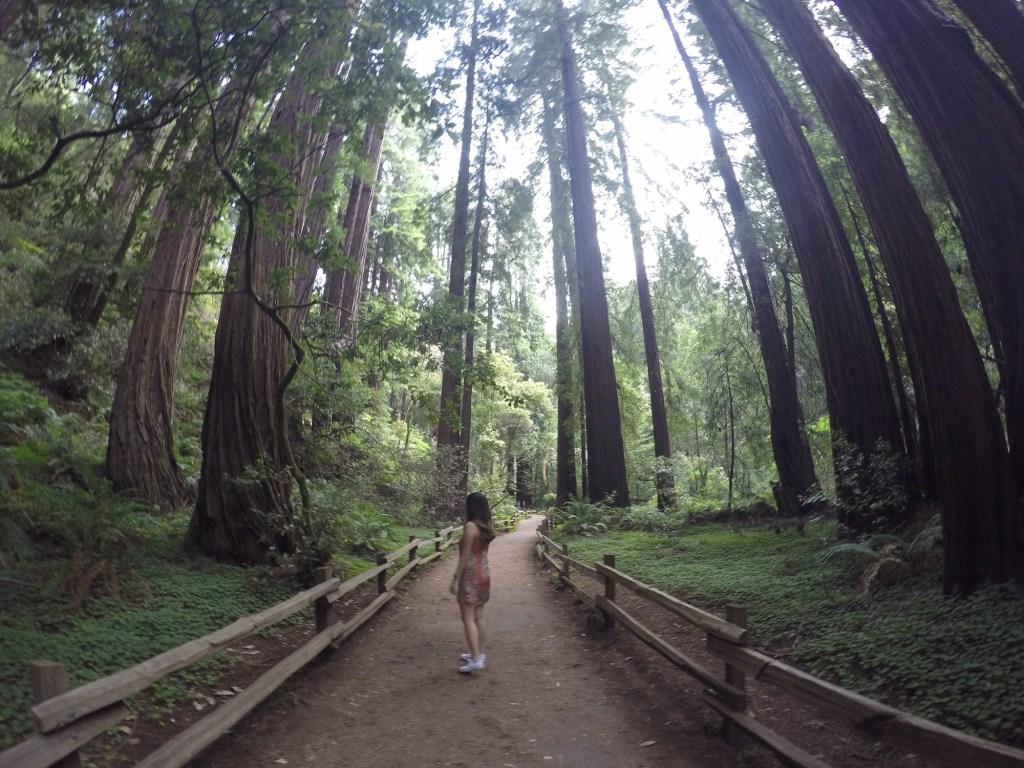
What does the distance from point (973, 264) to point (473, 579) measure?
18.2 feet

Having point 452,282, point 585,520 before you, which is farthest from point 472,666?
point 452,282

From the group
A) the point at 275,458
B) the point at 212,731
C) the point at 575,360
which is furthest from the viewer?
the point at 575,360

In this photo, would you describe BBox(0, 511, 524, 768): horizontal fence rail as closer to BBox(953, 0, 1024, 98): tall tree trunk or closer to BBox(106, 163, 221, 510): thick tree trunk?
BBox(106, 163, 221, 510): thick tree trunk

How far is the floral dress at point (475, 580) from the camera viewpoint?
6.65m

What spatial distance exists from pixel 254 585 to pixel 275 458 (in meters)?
1.90

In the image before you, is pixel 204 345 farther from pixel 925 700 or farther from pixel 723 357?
pixel 925 700

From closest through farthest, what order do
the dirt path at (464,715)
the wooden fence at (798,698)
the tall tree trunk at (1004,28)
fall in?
1. the wooden fence at (798,698)
2. the dirt path at (464,715)
3. the tall tree trunk at (1004,28)

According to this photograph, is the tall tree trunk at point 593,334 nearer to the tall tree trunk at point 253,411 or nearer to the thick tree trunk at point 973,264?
the tall tree trunk at point 253,411

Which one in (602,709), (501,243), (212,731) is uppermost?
(501,243)

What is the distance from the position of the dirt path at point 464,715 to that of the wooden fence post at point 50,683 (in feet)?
4.68

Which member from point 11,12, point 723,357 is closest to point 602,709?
point 11,12

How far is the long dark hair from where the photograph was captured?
675cm

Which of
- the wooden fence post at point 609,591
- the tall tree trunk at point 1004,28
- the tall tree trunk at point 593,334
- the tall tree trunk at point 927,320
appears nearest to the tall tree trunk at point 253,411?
the wooden fence post at point 609,591

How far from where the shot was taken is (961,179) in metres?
5.76
